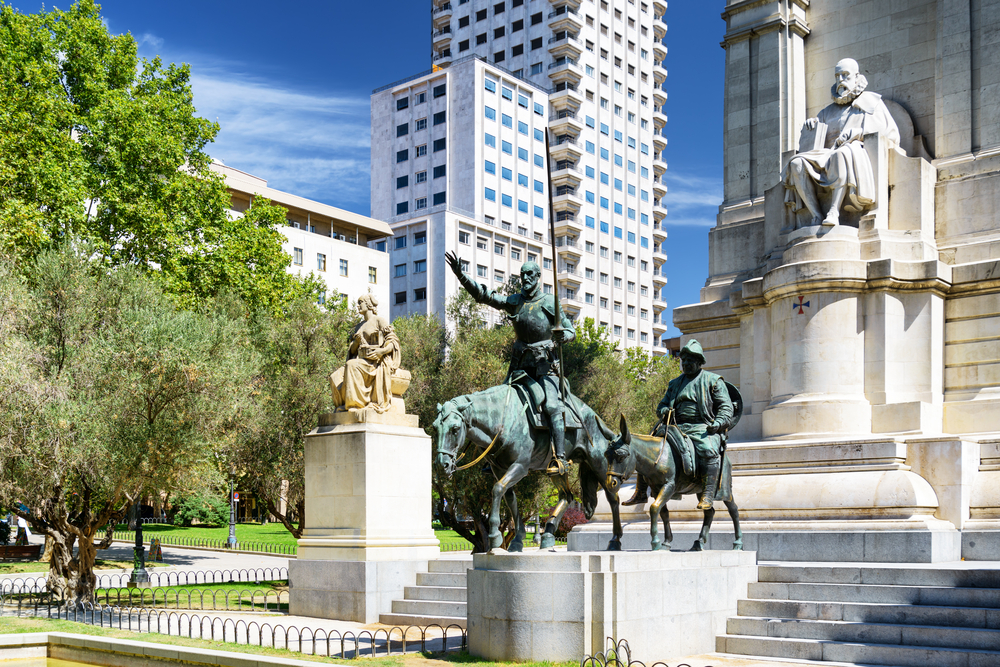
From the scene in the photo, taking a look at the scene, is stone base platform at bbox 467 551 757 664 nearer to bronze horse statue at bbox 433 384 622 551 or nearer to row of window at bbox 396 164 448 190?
bronze horse statue at bbox 433 384 622 551

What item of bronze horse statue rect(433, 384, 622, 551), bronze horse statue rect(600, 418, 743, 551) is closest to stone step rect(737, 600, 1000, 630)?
bronze horse statue rect(600, 418, 743, 551)

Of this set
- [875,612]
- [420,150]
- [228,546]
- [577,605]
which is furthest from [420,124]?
[577,605]

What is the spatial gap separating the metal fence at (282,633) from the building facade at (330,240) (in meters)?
59.7

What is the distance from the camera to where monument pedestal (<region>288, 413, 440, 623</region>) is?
57.4 ft

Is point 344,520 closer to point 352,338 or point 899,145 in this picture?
point 352,338

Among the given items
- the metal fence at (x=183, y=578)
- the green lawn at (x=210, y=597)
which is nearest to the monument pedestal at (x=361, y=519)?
the green lawn at (x=210, y=597)

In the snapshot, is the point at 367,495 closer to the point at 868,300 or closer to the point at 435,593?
the point at 435,593

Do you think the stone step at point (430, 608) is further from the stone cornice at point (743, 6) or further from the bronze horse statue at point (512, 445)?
the stone cornice at point (743, 6)

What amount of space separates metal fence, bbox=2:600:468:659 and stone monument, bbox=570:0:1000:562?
399cm

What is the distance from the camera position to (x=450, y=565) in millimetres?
18047

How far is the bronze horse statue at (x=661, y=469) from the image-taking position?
12523mm

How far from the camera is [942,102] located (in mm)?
19062

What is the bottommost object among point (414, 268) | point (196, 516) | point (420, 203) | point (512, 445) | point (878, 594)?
point (196, 516)

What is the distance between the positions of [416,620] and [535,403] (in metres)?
5.51
